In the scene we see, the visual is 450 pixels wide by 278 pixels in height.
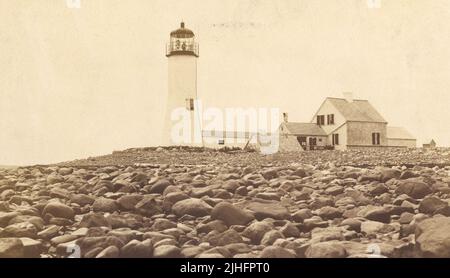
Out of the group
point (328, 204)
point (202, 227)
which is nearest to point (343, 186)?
point (328, 204)

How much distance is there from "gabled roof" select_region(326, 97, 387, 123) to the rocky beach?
45.4 ft

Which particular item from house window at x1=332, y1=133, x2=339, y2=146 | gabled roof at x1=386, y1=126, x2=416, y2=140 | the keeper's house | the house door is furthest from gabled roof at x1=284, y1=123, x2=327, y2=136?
gabled roof at x1=386, y1=126, x2=416, y2=140

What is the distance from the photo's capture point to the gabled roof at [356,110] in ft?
69.6

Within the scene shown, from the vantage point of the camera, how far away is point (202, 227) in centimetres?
492

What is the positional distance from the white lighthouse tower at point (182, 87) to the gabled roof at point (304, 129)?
4184 mm

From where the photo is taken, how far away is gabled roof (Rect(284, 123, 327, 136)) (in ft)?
71.6

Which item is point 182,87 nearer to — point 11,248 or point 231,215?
point 231,215

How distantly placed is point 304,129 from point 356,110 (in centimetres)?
236

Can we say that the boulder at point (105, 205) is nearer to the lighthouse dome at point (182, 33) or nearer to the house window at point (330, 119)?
Answer: the lighthouse dome at point (182, 33)

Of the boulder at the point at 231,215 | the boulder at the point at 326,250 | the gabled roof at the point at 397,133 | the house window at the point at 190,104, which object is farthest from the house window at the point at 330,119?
the boulder at the point at 326,250

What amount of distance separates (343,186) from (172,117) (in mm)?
14763

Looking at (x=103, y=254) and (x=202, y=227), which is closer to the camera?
(x=103, y=254)

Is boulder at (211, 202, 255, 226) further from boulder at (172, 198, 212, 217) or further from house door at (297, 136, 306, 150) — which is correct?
house door at (297, 136, 306, 150)
